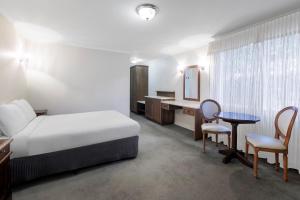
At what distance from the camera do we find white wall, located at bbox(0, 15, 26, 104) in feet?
8.17

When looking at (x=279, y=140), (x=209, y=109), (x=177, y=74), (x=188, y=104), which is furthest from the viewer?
(x=177, y=74)

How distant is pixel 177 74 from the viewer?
203 inches

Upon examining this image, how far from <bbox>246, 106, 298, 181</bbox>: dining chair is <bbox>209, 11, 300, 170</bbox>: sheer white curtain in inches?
9.2

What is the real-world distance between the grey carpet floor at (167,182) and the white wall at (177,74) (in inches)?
77.2

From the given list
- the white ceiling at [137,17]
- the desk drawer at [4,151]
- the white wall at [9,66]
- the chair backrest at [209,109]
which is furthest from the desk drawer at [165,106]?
the desk drawer at [4,151]

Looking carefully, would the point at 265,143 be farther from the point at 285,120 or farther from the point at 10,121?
the point at 10,121

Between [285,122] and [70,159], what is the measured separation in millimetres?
3163

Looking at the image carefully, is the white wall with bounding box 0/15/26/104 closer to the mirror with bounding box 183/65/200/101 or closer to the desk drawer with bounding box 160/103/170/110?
the desk drawer with bounding box 160/103/170/110

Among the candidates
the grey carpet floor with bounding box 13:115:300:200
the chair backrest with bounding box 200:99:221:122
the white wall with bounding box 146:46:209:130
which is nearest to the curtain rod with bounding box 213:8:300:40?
the white wall with bounding box 146:46:209:130

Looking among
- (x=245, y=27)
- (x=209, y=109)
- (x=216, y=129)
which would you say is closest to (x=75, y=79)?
(x=209, y=109)

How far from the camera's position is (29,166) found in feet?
6.41

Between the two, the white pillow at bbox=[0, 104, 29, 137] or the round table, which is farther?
the round table

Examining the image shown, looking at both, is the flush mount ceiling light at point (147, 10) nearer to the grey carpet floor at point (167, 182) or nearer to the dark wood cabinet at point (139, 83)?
the grey carpet floor at point (167, 182)

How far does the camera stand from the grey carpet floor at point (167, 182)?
1812mm
